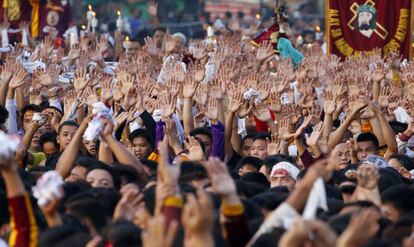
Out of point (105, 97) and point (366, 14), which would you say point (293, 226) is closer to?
point (105, 97)

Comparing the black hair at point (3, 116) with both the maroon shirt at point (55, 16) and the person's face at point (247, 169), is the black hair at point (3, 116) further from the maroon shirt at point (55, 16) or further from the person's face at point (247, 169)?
the maroon shirt at point (55, 16)

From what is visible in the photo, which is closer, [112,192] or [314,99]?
[112,192]

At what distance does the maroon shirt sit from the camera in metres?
23.7

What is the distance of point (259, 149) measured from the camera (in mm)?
13258

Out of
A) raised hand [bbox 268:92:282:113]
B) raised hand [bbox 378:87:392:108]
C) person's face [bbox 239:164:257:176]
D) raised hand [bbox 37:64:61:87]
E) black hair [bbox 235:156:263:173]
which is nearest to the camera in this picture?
person's face [bbox 239:164:257:176]

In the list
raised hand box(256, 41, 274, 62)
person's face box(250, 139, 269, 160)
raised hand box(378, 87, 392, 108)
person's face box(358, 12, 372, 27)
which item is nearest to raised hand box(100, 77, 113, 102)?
person's face box(250, 139, 269, 160)

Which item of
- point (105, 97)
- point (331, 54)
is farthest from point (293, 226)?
point (331, 54)

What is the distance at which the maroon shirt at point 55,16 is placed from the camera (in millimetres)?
23719

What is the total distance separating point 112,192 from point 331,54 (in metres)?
9.76

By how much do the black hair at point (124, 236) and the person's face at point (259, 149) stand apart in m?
5.57

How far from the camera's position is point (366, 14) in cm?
1888

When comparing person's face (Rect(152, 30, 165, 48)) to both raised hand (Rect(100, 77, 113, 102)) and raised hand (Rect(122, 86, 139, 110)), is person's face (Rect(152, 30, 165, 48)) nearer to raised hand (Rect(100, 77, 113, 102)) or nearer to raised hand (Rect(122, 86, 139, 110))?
raised hand (Rect(100, 77, 113, 102))

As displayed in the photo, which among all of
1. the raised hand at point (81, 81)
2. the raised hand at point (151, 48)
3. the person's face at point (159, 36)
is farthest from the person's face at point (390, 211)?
the person's face at point (159, 36)

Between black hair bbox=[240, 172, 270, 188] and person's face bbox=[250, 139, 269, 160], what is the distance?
87.6 inches
